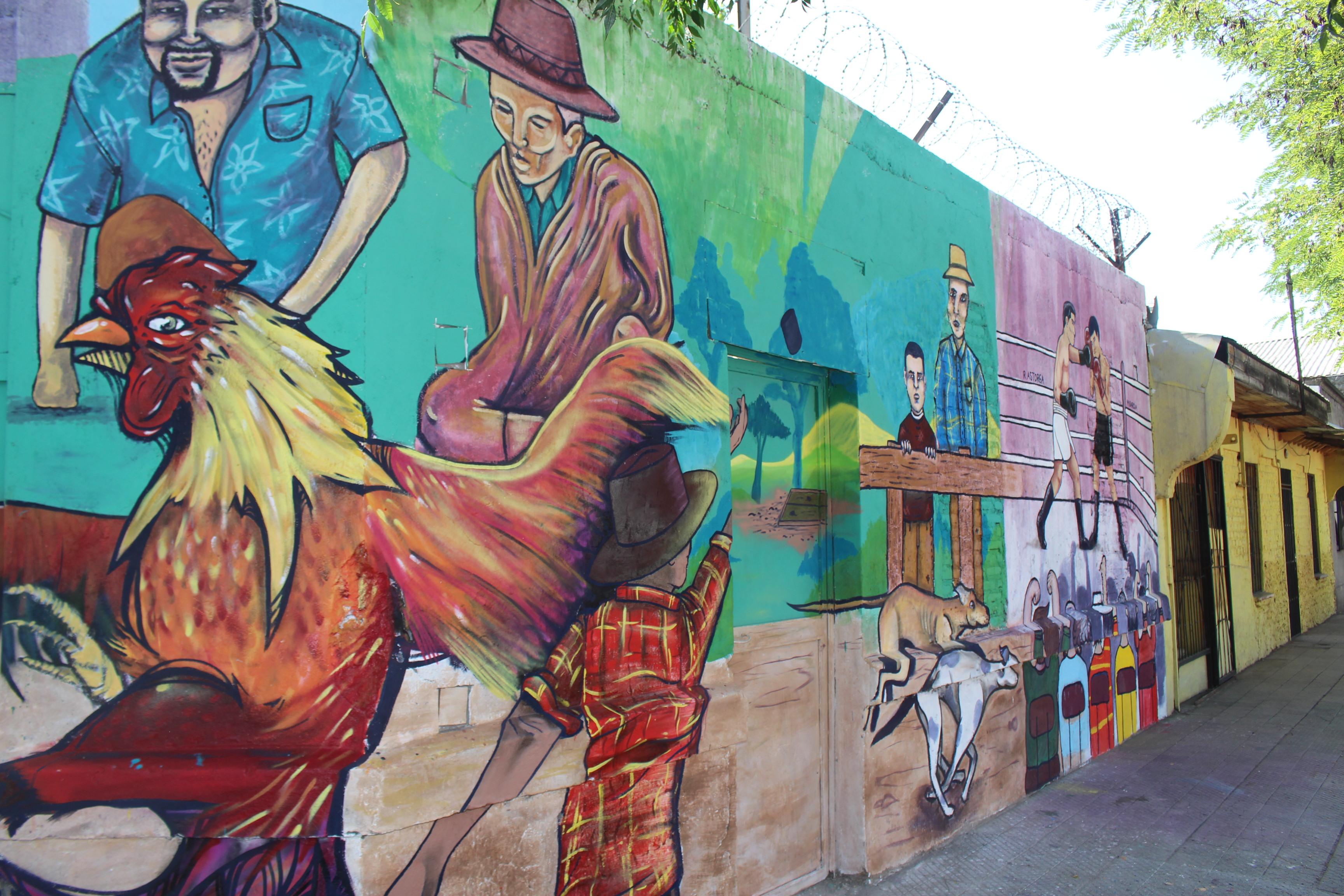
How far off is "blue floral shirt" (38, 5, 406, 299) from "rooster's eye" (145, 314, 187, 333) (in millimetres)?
242

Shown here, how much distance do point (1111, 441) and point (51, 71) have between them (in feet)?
26.6

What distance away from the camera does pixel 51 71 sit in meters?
2.65

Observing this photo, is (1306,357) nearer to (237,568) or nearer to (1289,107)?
(1289,107)

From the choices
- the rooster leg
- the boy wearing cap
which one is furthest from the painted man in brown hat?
the boy wearing cap

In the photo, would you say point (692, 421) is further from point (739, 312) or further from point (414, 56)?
point (414, 56)

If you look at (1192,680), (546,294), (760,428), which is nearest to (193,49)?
(546,294)

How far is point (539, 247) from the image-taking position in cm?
334

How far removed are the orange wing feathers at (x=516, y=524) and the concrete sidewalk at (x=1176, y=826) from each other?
2494mm

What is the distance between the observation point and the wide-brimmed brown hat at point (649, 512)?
11.6 feet

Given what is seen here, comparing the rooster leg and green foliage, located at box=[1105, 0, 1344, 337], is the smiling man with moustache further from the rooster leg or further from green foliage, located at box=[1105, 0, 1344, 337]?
green foliage, located at box=[1105, 0, 1344, 337]

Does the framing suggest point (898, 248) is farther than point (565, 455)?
Yes

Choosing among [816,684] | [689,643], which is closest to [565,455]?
[689,643]

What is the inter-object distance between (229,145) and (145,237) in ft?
1.26

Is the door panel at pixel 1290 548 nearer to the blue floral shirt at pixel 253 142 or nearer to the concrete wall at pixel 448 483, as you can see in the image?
the concrete wall at pixel 448 483
